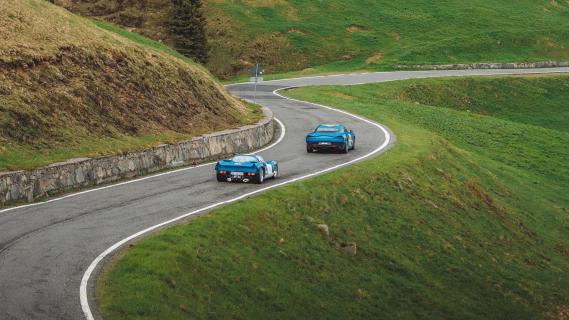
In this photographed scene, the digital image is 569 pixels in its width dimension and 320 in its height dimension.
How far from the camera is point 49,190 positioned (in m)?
25.0

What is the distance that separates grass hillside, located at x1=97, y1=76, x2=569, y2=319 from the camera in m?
18.0

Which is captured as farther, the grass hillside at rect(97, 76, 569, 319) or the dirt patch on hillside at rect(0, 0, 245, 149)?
the dirt patch on hillside at rect(0, 0, 245, 149)

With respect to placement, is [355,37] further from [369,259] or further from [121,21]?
[369,259]

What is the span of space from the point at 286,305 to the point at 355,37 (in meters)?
71.2

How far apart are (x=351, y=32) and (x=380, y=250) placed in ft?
216

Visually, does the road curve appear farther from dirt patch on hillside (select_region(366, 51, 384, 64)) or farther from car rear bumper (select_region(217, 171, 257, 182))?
dirt patch on hillside (select_region(366, 51, 384, 64))

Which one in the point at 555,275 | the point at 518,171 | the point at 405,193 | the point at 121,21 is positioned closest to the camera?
the point at 555,275

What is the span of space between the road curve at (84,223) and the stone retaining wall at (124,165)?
0.79 metres

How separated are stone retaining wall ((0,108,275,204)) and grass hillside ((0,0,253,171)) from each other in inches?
27.8

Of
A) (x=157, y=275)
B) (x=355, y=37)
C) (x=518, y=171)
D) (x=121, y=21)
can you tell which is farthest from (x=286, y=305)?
(x=355, y=37)

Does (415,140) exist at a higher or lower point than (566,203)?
higher

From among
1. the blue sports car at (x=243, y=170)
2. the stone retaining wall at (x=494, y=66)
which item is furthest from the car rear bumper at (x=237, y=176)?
the stone retaining wall at (x=494, y=66)

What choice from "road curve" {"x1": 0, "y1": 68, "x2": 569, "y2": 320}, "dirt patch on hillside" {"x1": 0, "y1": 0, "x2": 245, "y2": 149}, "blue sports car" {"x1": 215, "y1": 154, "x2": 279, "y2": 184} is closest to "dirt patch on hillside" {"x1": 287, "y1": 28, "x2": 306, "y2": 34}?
"dirt patch on hillside" {"x1": 0, "y1": 0, "x2": 245, "y2": 149}

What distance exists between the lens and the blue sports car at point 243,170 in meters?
27.9
